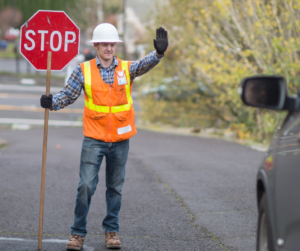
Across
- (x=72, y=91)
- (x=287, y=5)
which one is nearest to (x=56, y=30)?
(x=72, y=91)

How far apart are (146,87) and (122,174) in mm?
16255

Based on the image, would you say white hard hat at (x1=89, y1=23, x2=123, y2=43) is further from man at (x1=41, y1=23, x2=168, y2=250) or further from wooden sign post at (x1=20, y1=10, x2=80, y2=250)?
wooden sign post at (x1=20, y1=10, x2=80, y2=250)

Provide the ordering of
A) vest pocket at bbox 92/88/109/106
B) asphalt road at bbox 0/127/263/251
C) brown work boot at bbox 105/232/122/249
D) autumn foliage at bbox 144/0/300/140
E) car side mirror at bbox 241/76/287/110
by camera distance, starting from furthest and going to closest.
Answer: autumn foliage at bbox 144/0/300/140 < asphalt road at bbox 0/127/263/251 < brown work boot at bbox 105/232/122/249 < vest pocket at bbox 92/88/109/106 < car side mirror at bbox 241/76/287/110

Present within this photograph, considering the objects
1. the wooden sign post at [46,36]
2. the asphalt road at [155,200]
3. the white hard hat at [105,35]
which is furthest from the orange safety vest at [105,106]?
the asphalt road at [155,200]

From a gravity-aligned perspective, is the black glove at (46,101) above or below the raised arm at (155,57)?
below

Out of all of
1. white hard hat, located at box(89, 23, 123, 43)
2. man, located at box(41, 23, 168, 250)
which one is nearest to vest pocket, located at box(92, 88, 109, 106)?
man, located at box(41, 23, 168, 250)

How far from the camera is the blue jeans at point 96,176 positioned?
478 centimetres

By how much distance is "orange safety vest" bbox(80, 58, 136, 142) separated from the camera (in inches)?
186

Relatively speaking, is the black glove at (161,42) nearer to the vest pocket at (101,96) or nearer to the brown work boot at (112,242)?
the vest pocket at (101,96)

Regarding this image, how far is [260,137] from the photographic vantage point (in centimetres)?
1494

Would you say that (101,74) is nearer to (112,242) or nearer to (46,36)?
(46,36)

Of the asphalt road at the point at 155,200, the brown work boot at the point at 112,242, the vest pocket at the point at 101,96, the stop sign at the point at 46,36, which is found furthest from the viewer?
the stop sign at the point at 46,36

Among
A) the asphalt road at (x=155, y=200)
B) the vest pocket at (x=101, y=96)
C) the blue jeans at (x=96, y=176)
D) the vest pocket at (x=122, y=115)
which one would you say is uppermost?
the vest pocket at (x=101, y=96)

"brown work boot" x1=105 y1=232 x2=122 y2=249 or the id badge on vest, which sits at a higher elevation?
the id badge on vest
